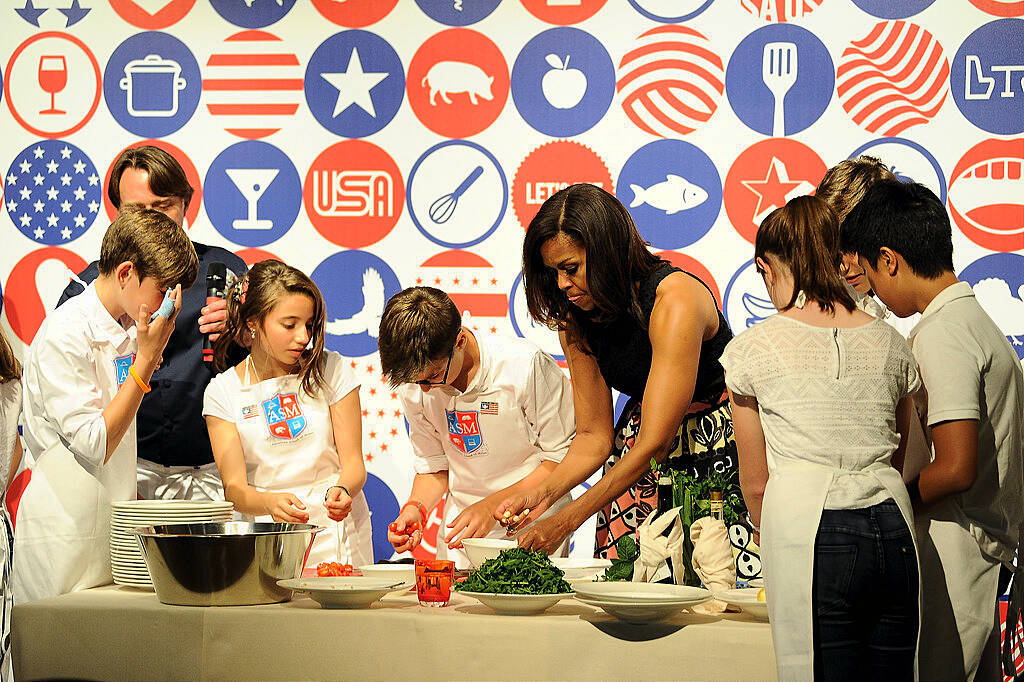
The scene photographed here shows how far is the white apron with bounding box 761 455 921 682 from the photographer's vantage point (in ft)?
6.17

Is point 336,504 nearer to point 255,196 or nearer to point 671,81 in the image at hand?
point 255,196

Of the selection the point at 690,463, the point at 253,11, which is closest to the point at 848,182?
the point at 690,463

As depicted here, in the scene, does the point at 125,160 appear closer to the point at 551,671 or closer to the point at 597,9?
the point at 597,9

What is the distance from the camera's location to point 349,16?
4.16 metres

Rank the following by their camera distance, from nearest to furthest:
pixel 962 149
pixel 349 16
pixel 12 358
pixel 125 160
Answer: pixel 12 358
pixel 125 160
pixel 962 149
pixel 349 16

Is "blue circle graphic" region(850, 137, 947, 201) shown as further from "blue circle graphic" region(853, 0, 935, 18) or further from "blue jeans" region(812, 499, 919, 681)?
"blue jeans" region(812, 499, 919, 681)

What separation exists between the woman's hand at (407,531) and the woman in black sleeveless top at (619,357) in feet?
0.78

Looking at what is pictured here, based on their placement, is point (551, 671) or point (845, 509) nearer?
point (845, 509)

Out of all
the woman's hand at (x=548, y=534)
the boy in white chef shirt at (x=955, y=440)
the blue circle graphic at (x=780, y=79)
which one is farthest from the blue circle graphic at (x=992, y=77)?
the woman's hand at (x=548, y=534)

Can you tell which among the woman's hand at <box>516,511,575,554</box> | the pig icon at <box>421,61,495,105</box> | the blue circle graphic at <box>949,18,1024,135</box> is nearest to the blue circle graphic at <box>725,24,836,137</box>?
the blue circle graphic at <box>949,18,1024,135</box>

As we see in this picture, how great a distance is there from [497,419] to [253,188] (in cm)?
169

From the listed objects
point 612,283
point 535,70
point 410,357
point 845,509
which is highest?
point 535,70

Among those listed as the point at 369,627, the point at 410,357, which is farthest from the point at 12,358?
the point at 369,627

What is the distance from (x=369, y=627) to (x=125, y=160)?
2187 millimetres
